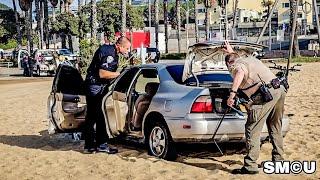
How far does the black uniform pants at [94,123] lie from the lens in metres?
9.77

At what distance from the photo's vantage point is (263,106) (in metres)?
7.83

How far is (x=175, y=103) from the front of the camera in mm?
8695

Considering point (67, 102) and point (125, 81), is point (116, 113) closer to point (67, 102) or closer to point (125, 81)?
point (125, 81)

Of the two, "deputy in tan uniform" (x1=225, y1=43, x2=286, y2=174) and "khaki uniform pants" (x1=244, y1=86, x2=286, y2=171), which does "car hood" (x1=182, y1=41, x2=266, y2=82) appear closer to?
"deputy in tan uniform" (x1=225, y1=43, x2=286, y2=174)

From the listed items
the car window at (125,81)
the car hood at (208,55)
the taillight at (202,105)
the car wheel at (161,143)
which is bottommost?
the car wheel at (161,143)

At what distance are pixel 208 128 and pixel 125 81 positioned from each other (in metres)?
2.17

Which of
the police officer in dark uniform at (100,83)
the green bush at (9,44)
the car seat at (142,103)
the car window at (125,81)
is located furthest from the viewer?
the green bush at (9,44)

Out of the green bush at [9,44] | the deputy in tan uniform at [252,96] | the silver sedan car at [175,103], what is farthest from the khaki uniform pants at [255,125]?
the green bush at [9,44]

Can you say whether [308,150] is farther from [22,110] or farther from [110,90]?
[22,110]

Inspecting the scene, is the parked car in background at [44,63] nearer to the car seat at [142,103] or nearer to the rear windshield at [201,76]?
the car seat at [142,103]

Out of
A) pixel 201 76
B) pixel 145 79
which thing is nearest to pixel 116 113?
pixel 145 79

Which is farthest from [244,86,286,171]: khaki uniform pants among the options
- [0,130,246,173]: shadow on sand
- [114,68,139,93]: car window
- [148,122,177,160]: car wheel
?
[114,68,139,93]: car window

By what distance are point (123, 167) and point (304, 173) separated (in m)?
2.45

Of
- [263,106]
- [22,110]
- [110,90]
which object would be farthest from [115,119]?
[22,110]
